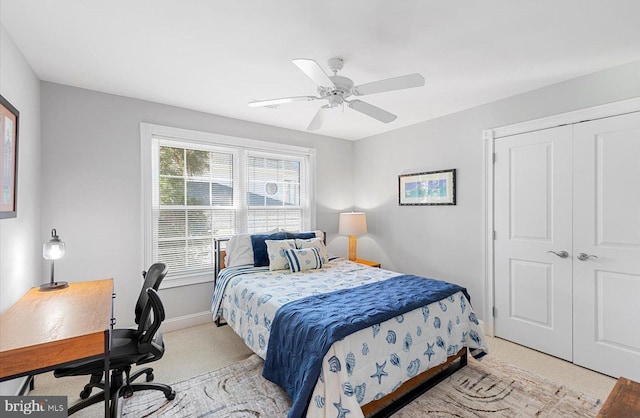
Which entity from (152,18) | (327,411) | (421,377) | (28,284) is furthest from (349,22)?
(28,284)

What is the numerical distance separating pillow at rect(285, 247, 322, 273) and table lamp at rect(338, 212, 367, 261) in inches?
40.1

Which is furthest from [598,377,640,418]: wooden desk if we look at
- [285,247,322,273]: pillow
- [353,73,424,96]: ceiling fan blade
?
[285,247,322,273]: pillow

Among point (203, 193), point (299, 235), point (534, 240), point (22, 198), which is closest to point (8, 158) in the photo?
point (22, 198)

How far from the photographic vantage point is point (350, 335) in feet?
5.90

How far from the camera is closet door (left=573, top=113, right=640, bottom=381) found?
2.37 meters

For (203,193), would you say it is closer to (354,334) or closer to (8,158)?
(8,158)

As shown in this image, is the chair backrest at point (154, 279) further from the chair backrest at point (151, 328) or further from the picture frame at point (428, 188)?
the picture frame at point (428, 188)

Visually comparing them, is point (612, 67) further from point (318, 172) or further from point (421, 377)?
point (318, 172)

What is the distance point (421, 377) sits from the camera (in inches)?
90.4

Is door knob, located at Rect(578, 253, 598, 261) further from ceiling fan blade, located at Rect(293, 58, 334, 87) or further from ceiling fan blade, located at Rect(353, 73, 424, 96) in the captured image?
ceiling fan blade, located at Rect(293, 58, 334, 87)

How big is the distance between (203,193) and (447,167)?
10.2 feet

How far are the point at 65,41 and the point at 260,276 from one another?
2450 millimetres

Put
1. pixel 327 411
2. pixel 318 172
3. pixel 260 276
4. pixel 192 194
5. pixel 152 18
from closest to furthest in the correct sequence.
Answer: pixel 327 411 → pixel 152 18 → pixel 260 276 → pixel 192 194 → pixel 318 172

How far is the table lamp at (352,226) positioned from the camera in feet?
14.3
